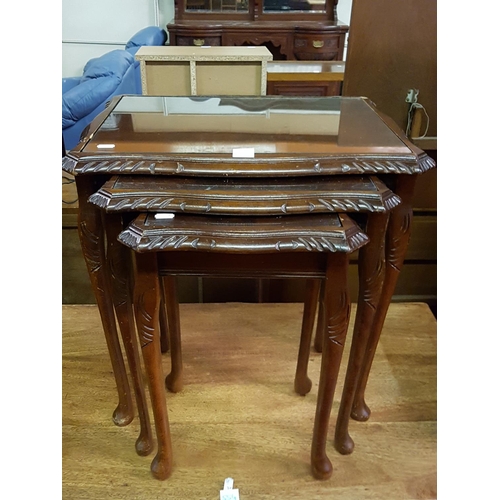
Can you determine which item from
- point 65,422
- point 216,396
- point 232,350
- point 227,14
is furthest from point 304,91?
point 65,422

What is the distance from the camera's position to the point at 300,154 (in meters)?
0.77

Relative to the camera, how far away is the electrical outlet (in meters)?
1.32

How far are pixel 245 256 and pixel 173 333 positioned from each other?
411 mm

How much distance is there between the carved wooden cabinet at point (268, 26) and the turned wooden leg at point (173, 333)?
2339 millimetres

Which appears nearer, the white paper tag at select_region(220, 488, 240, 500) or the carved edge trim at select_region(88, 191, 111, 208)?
the carved edge trim at select_region(88, 191, 111, 208)

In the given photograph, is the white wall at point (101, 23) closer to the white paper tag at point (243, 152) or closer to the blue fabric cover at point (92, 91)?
the blue fabric cover at point (92, 91)

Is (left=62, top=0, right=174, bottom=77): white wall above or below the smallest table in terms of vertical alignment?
above

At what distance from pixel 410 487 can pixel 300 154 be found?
0.67 metres

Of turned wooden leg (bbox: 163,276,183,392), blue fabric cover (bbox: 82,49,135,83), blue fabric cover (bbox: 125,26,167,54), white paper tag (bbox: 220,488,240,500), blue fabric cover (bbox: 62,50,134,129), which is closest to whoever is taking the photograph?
white paper tag (bbox: 220,488,240,500)

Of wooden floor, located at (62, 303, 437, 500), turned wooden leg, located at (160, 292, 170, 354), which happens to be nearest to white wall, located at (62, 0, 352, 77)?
wooden floor, located at (62, 303, 437, 500)

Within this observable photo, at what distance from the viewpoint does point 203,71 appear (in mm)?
1472

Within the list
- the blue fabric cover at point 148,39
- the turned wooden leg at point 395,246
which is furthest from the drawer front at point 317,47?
the turned wooden leg at point 395,246

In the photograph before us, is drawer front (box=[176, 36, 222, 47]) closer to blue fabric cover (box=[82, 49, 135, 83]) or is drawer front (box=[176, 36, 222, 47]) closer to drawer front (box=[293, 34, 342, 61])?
drawer front (box=[293, 34, 342, 61])

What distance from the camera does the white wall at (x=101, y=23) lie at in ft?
11.3
